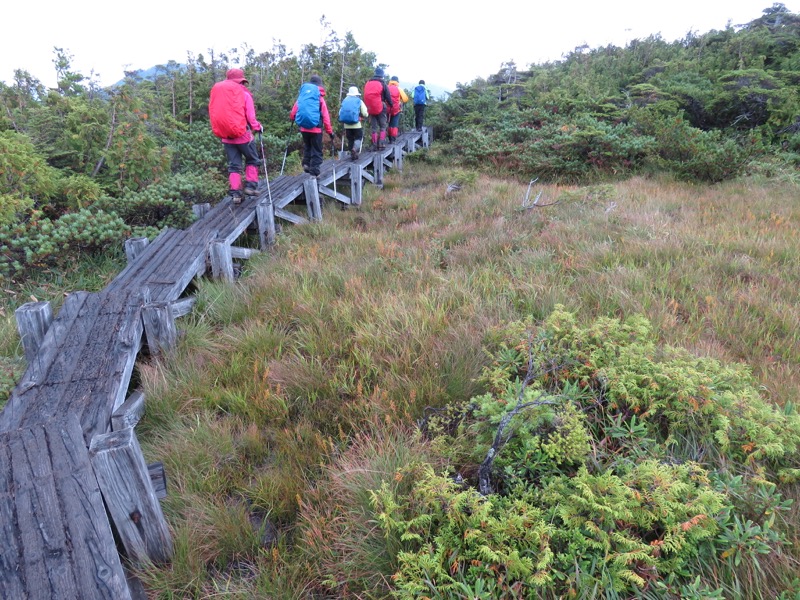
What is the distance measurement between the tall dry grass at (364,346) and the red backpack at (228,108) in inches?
79.4

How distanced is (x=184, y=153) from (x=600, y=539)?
37.4 feet

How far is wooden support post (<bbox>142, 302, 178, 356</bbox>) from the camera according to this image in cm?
386

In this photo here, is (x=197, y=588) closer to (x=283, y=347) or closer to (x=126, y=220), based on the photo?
(x=283, y=347)

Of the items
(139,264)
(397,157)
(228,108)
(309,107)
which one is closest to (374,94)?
(397,157)

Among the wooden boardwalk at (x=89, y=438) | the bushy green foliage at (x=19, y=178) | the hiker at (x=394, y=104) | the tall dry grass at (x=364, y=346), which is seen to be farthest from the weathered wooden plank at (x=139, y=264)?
the hiker at (x=394, y=104)

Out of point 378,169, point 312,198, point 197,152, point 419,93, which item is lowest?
point 312,198

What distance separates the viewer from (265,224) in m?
6.96

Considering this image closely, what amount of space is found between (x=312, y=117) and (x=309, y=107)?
18cm

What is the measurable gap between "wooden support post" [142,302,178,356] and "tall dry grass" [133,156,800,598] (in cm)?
14

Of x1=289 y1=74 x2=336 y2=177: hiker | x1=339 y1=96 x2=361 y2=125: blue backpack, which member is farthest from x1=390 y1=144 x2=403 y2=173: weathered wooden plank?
x1=289 y1=74 x2=336 y2=177: hiker

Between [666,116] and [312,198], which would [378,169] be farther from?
[666,116]

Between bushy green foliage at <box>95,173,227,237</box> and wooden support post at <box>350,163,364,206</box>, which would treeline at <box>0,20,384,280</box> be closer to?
bushy green foliage at <box>95,173,227,237</box>

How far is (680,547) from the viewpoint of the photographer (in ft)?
5.27

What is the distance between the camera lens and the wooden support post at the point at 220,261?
5426 mm
